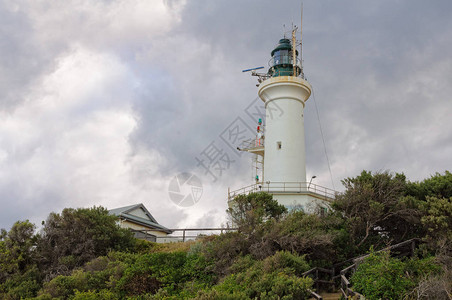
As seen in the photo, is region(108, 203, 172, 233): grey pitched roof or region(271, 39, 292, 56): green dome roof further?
region(271, 39, 292, 56): green dome roof

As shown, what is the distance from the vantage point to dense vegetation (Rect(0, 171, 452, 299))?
12609 millimetres

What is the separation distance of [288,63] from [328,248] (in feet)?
53.5

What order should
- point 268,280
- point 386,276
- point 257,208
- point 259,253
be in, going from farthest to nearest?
point 257,208, point 259,253, point 268,280, point 386,276

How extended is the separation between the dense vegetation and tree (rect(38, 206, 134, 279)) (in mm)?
46

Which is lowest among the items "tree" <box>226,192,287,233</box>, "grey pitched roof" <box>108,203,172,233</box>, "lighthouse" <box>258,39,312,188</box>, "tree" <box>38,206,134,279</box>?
"tree" <box>38,206,134,279</box>

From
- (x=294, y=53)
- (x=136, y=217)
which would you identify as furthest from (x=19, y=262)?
(x=294, y=53)

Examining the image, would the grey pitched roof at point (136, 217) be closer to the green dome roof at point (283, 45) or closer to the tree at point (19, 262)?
the tree at point (19, 262)

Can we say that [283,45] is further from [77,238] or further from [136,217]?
[77,238]

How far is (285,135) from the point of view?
26.8 m

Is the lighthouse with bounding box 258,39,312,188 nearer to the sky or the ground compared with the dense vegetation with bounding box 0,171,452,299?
nearer to the sky

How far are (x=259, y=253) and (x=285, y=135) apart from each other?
12.5 meters

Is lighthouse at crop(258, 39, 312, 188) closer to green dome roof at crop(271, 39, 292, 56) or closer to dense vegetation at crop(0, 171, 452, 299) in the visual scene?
green dome roof at crop(271, 39, 292, 56)


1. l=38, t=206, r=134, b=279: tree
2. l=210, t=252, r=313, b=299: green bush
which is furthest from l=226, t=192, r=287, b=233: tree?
l=38, t=206, r=134, b=279: tree

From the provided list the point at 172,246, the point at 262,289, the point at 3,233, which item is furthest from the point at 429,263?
the point at 3,233
